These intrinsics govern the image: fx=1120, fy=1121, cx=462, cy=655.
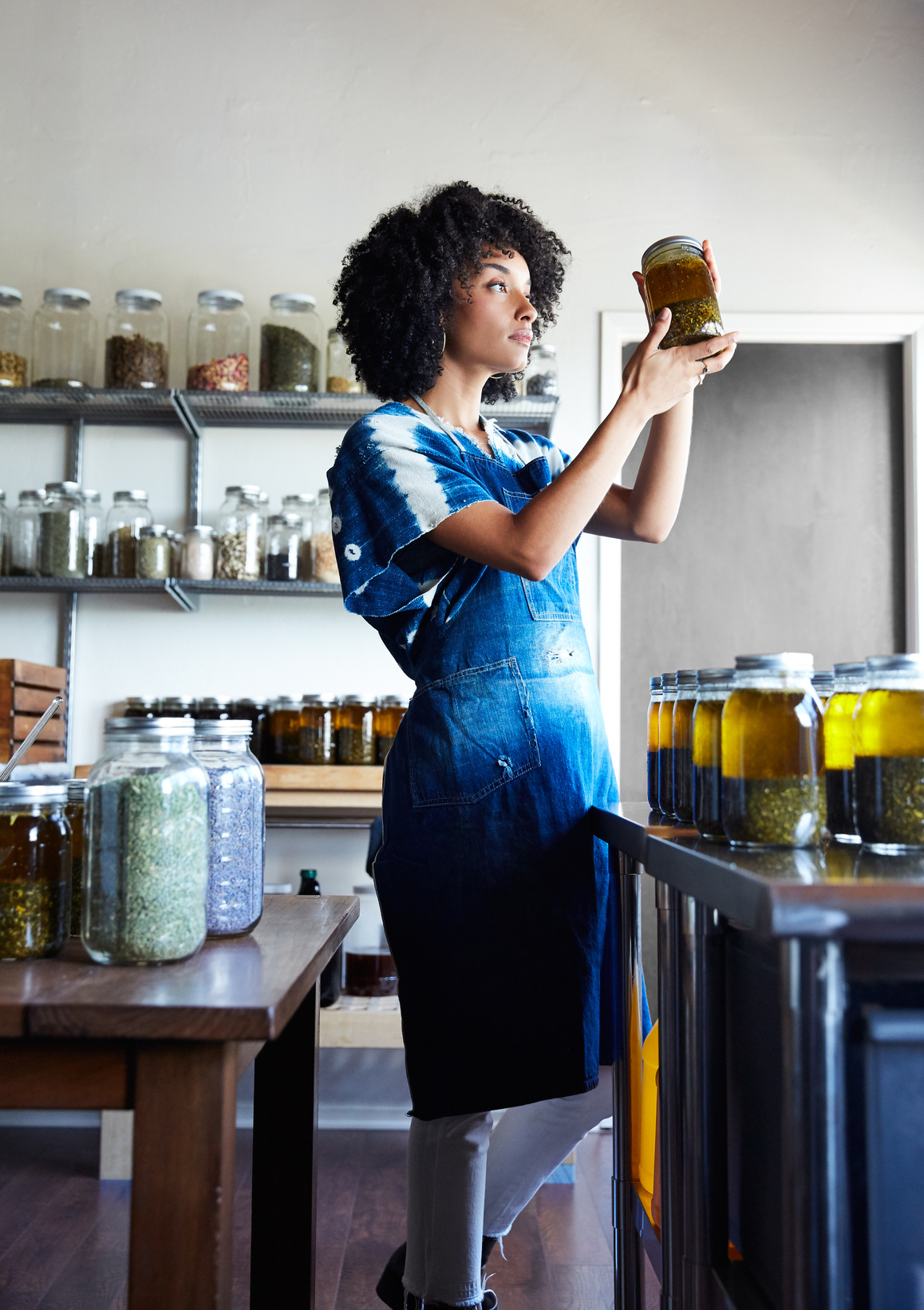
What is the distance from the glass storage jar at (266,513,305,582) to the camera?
9.04 feet

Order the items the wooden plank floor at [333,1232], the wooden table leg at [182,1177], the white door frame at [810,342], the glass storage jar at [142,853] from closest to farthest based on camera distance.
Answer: the wooden table leg at [182,1177], the glass storage jar at [142,853], the wooden plank floor at [333,1232], the white door frame at [810,342]

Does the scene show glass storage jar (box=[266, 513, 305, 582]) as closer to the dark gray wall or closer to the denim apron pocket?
the dark gray wall

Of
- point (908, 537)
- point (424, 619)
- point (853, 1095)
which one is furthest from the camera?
point (908, 537)

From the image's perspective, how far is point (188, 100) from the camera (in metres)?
3.08

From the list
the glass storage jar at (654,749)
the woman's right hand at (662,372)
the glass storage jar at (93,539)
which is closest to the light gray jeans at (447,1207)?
the glass storage jar at (654,749)

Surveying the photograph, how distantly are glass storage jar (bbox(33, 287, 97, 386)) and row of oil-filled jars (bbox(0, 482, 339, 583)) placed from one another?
0.30m

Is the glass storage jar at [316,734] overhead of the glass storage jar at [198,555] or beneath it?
beneath

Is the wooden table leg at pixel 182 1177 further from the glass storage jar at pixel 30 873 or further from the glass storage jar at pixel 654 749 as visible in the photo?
the glass storage jar at pixel 654 749

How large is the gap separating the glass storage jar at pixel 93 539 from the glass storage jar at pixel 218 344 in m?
0.37

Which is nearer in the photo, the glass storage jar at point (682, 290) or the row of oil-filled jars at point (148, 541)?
the glass storage jar at point (682, 290)

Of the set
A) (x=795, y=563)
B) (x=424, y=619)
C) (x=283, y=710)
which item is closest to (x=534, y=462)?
(x=424, y=619)

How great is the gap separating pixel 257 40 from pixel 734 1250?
317 centimetres

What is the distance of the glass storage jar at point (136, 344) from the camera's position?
9.06ft

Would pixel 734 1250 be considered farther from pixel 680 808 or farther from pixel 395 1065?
pixel 395 1065
